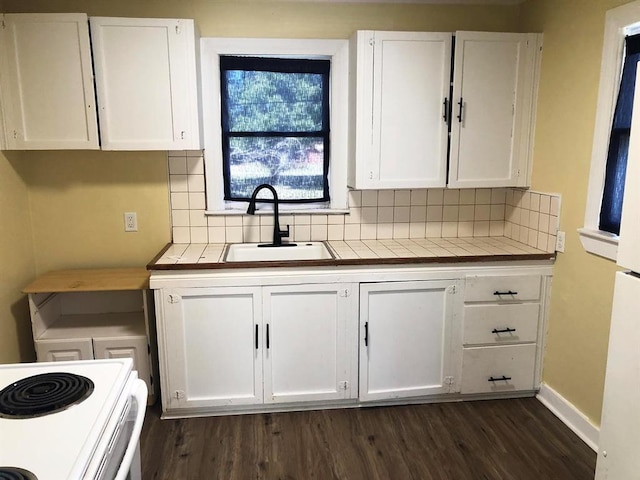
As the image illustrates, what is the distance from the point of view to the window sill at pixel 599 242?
2.21 m

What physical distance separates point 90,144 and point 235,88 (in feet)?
2.97

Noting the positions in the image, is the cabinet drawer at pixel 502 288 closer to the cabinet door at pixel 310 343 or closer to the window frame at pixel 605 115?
the window frame at pixel 605 115

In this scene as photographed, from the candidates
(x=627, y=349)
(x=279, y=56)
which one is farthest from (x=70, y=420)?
(x=279, y=56)

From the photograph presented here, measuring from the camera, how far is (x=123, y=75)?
8.19ft

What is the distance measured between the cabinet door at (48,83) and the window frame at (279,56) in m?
0.64

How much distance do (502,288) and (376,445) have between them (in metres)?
1.08

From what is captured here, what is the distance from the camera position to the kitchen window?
2938 mm

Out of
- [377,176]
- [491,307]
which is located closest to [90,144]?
[377,176]

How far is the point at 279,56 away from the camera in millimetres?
2908

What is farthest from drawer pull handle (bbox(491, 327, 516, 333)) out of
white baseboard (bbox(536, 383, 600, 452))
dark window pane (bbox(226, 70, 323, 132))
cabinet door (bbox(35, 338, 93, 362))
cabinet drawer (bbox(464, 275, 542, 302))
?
cabinet door (bbox(35, 338, 93, 362))

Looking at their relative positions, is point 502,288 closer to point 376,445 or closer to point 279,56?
point 376,445

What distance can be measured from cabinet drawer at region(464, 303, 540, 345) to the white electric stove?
1.86 metres


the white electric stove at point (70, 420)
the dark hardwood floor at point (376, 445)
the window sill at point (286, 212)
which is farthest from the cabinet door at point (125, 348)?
the white electric stove at point (70, 420)

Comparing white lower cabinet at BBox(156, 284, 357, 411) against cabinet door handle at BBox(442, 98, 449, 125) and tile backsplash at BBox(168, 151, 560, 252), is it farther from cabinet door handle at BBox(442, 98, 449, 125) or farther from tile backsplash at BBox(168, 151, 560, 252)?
cabinet door handle at BBox(442, 98, 449, 125)
